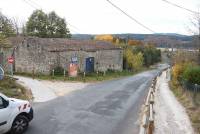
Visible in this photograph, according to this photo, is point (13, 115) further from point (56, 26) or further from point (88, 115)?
point (56, 26)

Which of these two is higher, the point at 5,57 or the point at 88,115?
the point at 5,57

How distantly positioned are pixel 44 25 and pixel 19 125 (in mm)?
50796

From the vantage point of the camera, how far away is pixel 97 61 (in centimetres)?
4209

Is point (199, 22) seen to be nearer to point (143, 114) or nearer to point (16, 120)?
point (143, 114)

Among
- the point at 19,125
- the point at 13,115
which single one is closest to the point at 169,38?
the point at 19,125

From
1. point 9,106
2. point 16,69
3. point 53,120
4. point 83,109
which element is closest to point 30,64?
point 16,69

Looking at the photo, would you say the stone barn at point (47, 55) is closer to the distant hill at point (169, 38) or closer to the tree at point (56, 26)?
the distant hill at point (169, 38)

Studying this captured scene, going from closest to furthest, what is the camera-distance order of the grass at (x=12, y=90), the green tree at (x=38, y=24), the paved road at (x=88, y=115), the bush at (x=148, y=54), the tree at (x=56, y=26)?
the paved road at (x=88, y=115) < the grass at (x=12, y=90) < the green tree at (x=38, y=24) < the tree at (x=56, y=26) < the bush at (x=148, y=54)

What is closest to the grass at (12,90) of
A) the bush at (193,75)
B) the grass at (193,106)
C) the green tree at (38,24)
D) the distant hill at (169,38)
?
the grass at (193,106)

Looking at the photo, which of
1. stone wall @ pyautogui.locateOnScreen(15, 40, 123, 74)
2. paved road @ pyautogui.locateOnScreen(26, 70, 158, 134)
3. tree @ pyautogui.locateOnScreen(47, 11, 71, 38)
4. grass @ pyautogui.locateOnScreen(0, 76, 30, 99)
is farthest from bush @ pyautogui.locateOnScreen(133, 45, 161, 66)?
paved road @ pyautogui.locateOnScreen(26, 70, 158, 134)

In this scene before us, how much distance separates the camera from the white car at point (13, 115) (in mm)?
11422

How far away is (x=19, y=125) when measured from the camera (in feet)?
39.9

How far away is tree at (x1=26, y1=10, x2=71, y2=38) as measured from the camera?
201 feet

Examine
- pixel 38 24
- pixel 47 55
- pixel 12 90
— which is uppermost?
pixel 38 24
